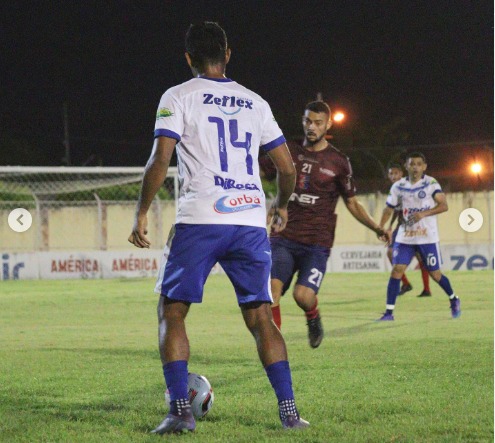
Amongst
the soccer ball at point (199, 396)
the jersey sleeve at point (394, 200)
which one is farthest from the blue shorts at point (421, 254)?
the soccer ball at point (199, 396)

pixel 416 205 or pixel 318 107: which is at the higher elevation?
pixel 318 107

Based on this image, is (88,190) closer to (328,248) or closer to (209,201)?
(328,248)

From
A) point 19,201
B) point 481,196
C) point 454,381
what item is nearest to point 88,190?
point 19,201

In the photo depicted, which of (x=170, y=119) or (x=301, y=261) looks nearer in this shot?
(x=170, y=119)

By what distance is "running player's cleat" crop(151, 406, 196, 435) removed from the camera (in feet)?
17.6

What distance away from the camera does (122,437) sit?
5281 millimetres

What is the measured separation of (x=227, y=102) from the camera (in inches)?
220

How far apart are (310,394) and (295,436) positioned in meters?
1.53

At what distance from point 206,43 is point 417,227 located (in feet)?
29.4

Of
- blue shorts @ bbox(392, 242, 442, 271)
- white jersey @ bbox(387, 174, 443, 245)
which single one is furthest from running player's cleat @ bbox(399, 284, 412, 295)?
blue shorts @ bbox(392, 242, 442, 271)

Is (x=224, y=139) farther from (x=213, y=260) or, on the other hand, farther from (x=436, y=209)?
(x=436, y=209)

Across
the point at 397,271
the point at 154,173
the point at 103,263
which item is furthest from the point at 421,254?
the point at 103,263

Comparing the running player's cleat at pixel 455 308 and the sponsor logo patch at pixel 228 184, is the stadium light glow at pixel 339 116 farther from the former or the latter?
the sponsor logo patch at pixel 228 184

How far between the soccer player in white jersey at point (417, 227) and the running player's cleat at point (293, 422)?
8.18 meters
